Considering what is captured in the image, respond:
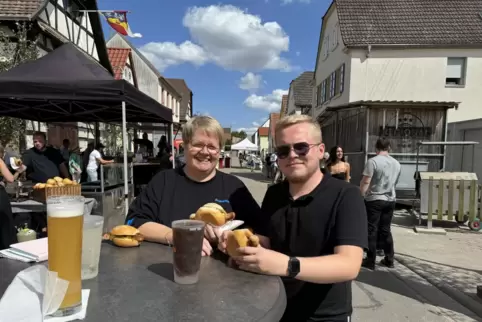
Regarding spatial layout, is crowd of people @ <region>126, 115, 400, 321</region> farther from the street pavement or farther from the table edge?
the street pavement

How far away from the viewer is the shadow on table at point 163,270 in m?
1.34

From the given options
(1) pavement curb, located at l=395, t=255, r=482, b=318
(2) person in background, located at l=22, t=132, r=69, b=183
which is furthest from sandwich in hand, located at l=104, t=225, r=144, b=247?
(2) person in background, located at l=22, t=132, r=69, b=183

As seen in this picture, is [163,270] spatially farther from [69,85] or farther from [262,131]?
[262,131]

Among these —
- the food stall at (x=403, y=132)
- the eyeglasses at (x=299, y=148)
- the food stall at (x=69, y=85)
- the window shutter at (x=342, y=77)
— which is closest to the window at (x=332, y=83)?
the window shutter at (x=342, y=77)

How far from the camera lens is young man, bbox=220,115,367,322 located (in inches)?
55.9

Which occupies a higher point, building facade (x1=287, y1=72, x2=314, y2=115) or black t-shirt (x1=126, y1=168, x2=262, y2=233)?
building facade (x1=287, y1=72, x2=314, y2=115)

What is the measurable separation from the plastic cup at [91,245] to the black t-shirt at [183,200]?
21.1 inches

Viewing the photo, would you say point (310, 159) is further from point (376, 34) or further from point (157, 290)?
point (376, 34)

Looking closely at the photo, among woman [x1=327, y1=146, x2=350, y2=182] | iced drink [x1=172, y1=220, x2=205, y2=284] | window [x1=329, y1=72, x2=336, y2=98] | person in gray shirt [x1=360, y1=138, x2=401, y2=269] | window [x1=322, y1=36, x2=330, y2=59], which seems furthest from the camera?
window [x1=322, y1=36, x2=330, y2=59]

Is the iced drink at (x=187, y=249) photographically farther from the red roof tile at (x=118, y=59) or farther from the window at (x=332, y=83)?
the red roof tile at (x=118, y=59)

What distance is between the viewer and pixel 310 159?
5.24 feet

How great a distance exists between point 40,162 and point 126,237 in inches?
180

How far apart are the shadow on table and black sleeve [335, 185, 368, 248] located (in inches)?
28.7

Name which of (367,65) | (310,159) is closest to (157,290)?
(310,159)
